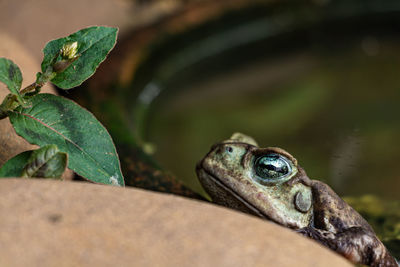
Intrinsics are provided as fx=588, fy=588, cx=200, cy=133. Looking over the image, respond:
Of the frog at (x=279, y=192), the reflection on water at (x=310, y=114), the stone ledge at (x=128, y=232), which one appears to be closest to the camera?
the stone ledge at (x=128, y=232)

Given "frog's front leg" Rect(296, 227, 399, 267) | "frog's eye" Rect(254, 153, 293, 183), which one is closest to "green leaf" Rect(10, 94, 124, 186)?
"frog's eye" Rect(254, 153, 293, 183)

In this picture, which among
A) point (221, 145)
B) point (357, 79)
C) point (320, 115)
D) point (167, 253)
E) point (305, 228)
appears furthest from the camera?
point (357, 79)

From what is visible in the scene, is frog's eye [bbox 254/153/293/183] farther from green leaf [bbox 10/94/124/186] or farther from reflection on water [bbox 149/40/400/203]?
reflection on water [bbox 149/40/400/203]

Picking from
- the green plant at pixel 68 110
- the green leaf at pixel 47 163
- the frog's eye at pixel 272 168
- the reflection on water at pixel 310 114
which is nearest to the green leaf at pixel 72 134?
the green plant at pixel 68 110

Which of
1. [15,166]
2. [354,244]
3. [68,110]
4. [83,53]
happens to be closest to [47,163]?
[15,166]

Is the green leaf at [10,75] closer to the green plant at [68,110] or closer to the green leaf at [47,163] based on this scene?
the green plant at [68,110]

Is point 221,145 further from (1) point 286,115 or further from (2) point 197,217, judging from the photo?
(1) point 286,115

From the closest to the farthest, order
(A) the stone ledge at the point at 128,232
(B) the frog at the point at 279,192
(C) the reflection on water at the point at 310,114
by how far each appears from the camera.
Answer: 1. (A) the stone ledge at the point at 128,232
2. (B) the frog at the point at 279,192
3. (C) the reflection on water at the point at 310,114

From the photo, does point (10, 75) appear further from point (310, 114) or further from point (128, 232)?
point (310, 114)

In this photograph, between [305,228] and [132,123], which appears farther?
[132,123]

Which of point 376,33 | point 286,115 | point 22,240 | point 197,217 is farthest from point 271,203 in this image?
point 376,33
